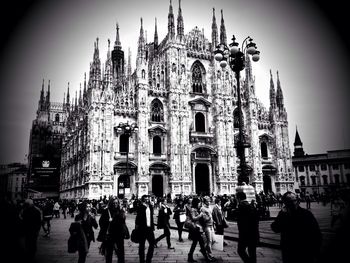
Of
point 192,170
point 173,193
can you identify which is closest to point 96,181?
point 173,193

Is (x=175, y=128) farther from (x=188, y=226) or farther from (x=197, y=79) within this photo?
(x=188, y=226)

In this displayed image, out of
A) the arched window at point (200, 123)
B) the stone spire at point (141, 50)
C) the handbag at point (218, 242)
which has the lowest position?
the handbag at point (218, 242)

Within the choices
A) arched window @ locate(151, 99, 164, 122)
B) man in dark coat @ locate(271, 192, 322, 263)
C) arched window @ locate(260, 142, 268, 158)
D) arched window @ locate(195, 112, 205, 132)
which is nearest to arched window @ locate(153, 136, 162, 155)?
arched window @ locate(151, 99, 164, 122)

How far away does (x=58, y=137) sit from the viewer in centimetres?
6800

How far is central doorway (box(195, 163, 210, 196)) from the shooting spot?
126 feet

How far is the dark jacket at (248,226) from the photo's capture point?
20.4 feet

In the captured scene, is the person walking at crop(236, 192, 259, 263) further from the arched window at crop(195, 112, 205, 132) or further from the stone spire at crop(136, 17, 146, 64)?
the arched window at crop(195, 112, 205, 132)

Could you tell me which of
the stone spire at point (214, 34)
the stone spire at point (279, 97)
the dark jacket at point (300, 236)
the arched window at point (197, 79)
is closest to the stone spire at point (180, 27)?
the arched window at point (197, 79)

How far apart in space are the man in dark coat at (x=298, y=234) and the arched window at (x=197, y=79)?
3551cm

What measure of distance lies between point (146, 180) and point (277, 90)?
79.4 ft

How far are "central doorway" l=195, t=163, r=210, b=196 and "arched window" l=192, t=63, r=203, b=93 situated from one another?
387 inches

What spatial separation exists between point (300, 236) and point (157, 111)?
108 ft

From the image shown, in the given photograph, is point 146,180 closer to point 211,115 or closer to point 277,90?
point 211,115

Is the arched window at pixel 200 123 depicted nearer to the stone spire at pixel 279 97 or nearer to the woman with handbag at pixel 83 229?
the stone spire at pixel 279 97
